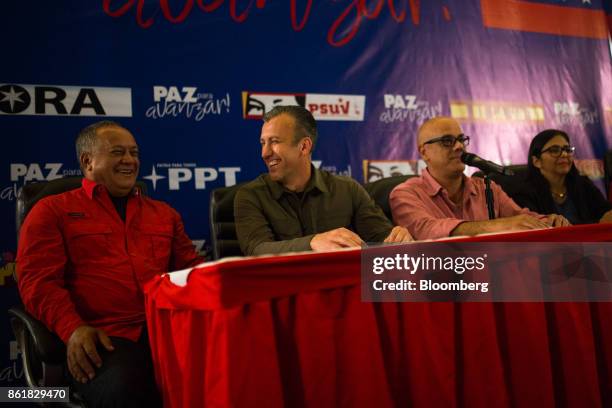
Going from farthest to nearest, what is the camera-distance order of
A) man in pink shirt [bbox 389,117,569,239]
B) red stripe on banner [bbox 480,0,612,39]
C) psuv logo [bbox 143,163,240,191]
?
1. red stripe on banner [bbox 480,0,612,39]
2. psuv logo [bbox 143,163,240,191]
3. man in pink shirt [bbox 389,117,569,239]

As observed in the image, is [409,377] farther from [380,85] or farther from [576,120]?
[576,120]

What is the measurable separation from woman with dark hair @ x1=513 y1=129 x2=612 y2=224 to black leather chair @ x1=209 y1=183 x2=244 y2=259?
143 centimetres

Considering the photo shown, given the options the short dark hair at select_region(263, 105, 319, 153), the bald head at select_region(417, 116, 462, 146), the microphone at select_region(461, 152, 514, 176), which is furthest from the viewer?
the bald head at select_region(417, 116, 462, 146)

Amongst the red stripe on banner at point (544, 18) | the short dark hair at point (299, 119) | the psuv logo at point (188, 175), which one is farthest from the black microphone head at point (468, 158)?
the red stripe on banner at point (544, 18)

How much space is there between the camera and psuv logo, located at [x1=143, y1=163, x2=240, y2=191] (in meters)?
2.56

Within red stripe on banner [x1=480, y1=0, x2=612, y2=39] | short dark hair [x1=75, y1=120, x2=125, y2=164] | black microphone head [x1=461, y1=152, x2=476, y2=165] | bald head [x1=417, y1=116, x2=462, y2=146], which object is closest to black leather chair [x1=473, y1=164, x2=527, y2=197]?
bald head [x1=417, y1=116, x2=462, y2=146]

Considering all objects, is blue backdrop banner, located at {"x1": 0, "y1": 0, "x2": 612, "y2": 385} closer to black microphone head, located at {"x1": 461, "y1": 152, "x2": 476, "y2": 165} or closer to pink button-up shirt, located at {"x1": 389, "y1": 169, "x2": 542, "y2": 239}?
pink button-up shirt, located at {"x1": 389, "y1": 169, "x2": 542, "y2": 239}

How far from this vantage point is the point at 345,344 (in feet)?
3.25

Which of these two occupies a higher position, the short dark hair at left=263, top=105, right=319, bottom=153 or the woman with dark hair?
the short dark hair at left=263, top=105, right=319, bottom=153

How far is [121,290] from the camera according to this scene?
5.42 ft

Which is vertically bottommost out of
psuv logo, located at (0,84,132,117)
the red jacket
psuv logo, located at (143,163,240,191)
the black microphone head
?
the red jacket

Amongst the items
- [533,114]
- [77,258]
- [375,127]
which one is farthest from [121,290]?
[533,114]

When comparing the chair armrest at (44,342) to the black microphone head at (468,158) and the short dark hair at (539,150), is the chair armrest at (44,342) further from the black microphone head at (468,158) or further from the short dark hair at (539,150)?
the short dark hair at (539,150)

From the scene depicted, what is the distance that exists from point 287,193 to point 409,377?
1.08 m
